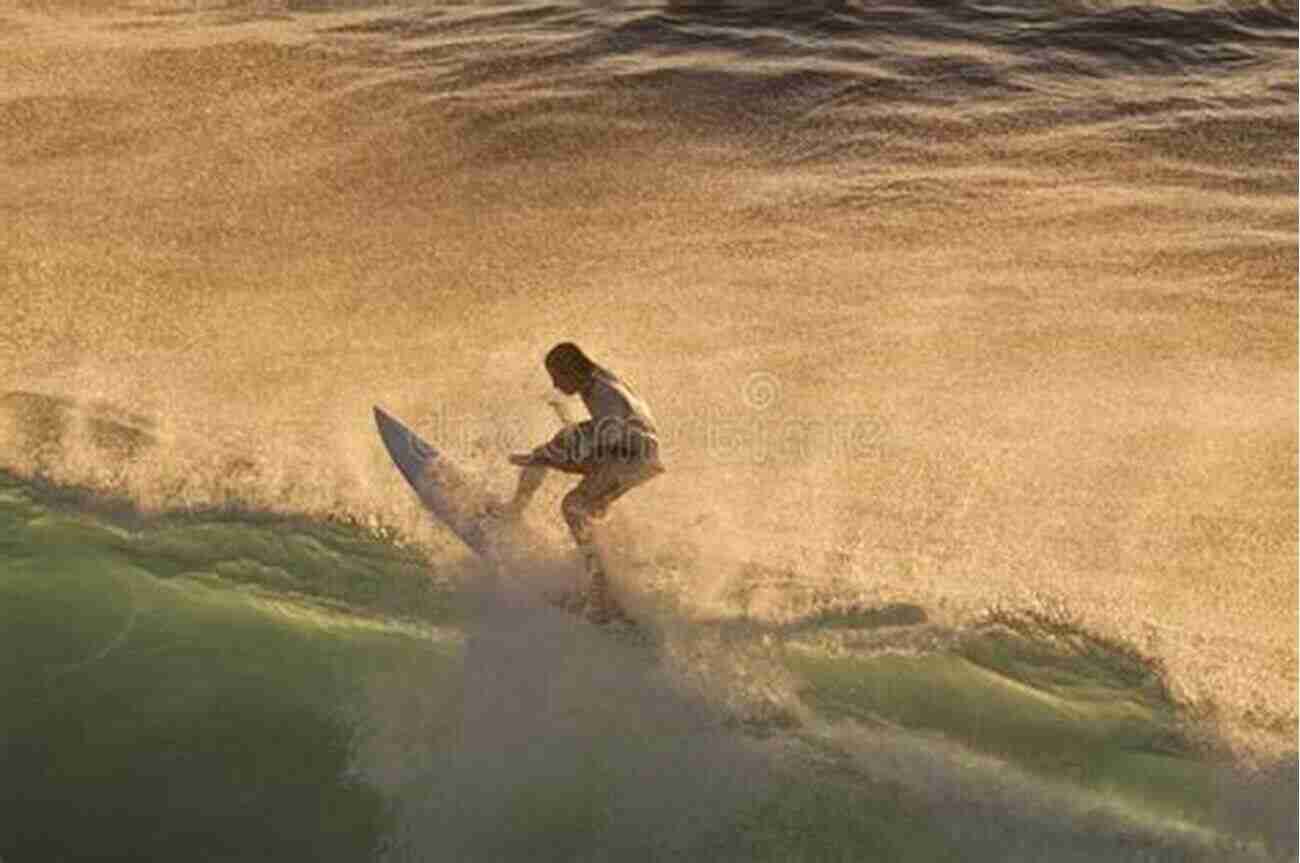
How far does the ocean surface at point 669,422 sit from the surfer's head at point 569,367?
50.1 inches

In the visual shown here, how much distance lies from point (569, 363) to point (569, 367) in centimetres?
2

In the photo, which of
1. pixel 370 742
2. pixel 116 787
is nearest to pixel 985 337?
pixel 370 742

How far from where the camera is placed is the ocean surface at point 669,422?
7.32 metres

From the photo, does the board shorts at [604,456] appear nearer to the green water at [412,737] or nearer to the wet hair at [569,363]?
the wet hair at [569,363]

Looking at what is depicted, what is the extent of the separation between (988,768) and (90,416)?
6.78m

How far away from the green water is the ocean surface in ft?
0.09

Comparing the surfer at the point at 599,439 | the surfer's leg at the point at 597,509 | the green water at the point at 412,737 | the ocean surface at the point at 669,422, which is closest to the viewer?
the green water at the point at 412,737

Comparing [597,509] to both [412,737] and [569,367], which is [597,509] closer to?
[569,367]

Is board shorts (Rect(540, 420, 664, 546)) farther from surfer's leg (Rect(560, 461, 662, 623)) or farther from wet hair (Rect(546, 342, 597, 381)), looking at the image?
wet hair (Rect(546, 342, 597, 381))

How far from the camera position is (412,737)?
7.41 metres

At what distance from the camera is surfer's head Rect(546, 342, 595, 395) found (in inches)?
305

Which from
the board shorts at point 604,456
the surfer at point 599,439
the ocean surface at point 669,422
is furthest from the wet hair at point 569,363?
the ocean surface at point 669,422

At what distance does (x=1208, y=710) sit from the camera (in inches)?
317

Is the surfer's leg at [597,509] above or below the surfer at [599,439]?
below
